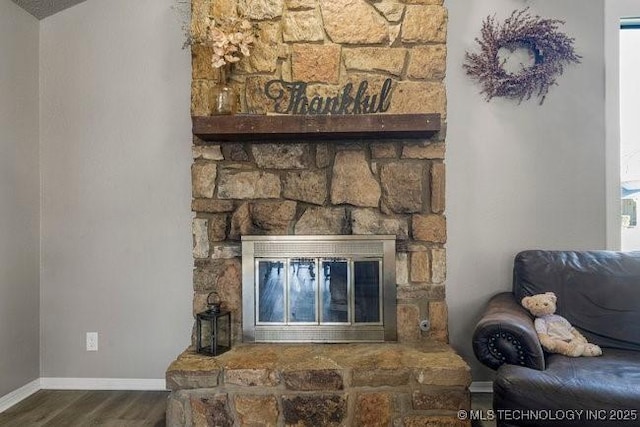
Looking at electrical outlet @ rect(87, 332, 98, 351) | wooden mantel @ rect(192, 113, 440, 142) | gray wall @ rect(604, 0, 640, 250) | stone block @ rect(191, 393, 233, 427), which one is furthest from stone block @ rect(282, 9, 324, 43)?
electrical outlet @ rect(87, 332, 98, 351)

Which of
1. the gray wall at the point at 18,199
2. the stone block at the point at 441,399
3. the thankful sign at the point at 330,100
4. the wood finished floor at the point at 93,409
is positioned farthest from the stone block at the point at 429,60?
the gray wall at the point at 18,199

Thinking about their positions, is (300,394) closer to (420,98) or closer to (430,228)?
(430,228)

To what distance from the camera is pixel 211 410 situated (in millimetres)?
2145

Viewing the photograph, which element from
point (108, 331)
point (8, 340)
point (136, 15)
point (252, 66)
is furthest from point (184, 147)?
point (8, 340)

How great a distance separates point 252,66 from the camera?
104 inches

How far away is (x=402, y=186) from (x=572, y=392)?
1.35m

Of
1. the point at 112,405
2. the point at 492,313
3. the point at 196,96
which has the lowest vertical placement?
the point at 112,405

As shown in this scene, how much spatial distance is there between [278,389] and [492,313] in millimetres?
1188

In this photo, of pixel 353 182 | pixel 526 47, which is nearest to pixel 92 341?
pixel 353 182

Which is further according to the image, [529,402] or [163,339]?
[163,339]

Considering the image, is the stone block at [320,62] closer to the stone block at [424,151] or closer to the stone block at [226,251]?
the stone block at [424,151]

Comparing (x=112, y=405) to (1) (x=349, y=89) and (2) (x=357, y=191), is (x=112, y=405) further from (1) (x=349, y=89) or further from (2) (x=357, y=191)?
(1) (x=349, y=89)

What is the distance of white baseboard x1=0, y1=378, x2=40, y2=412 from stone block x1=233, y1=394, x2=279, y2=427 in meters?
1.52

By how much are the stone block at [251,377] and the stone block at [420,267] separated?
1032 millimetres
